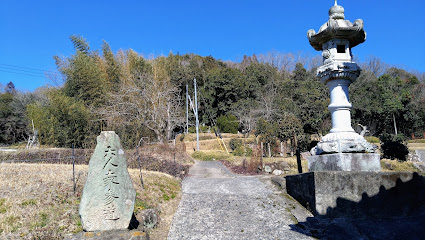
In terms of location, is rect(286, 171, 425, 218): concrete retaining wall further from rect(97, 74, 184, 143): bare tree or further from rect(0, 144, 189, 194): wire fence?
rect(97, 74, 184, 143): bare tree

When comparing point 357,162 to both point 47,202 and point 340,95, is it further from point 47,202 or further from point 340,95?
point 47,202

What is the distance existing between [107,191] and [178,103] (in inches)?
750

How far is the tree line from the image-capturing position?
16.4 m

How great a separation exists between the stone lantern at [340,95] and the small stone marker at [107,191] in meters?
3.92

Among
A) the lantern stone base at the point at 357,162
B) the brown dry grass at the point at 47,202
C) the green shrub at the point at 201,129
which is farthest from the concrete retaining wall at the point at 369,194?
the green shrub at the point at 201,129

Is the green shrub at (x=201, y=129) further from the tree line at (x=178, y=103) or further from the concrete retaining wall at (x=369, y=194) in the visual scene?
the concrete retaining wall at (x=369, y=194)

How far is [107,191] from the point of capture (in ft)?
13.9

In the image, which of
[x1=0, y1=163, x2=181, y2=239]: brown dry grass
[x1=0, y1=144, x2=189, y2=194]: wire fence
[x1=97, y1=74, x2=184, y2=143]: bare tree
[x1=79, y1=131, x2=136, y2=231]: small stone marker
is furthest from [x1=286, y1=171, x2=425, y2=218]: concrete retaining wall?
[x1=97, y1=74, x2=184, y2=143]: bare tree

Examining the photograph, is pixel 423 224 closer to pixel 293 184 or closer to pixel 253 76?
pixel 293 184

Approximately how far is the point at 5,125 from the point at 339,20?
34.6 meters

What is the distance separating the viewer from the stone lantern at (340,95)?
18.7 feet

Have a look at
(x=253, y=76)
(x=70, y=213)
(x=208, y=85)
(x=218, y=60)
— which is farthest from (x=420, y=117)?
(x=70, y=213)

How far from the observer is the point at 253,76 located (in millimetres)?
32719

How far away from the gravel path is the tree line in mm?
7046
